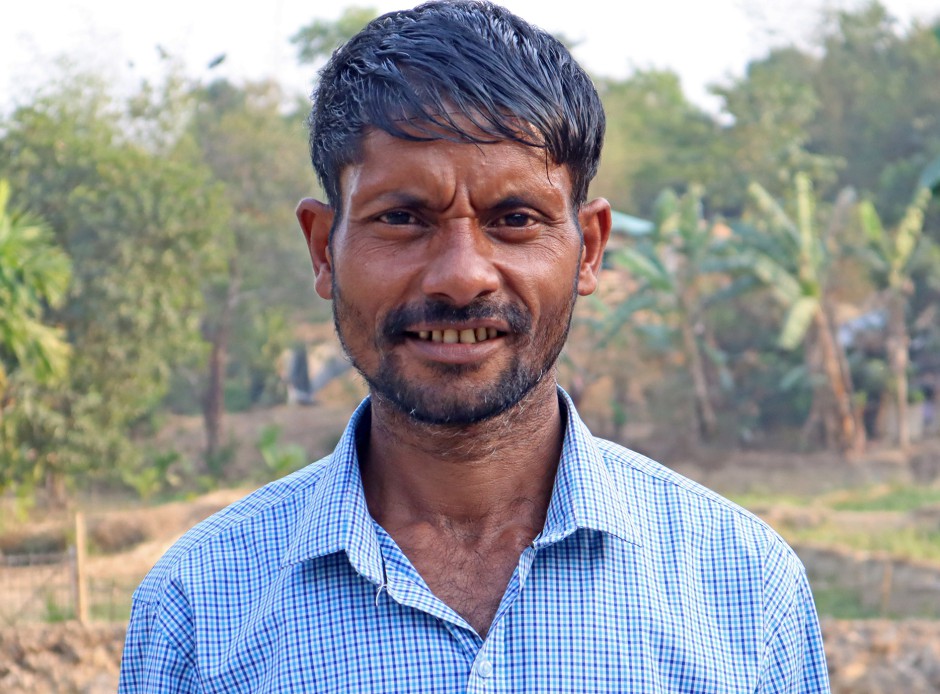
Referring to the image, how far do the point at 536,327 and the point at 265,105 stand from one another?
89.8 ft

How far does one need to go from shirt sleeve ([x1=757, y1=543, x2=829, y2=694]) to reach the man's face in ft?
1.63

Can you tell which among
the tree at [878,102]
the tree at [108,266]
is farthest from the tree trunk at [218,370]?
the tree at [878,102]

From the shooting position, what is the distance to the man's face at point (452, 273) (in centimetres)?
174

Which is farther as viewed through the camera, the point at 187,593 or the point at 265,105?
the point at 265,105

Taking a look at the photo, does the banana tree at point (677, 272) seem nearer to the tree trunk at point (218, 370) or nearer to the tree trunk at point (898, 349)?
the tree trunk at point (898, 349)

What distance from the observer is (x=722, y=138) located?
27859mm

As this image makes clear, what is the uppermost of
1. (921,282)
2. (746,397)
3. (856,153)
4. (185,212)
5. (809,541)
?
(856,153)

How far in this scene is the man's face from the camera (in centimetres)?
174

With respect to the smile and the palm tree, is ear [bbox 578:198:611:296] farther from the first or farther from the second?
the palm tree

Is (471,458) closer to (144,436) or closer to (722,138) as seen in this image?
(144,436)

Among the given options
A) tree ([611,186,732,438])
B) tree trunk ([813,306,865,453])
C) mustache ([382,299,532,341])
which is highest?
tree ([611,186,732,438])

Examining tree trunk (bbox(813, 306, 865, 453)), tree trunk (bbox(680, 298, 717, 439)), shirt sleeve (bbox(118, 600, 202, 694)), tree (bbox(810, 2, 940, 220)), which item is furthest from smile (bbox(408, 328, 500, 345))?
tree (bbox(810, 2, 940, 220))

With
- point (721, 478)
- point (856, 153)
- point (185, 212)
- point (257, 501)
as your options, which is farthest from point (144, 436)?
point (257, 501)

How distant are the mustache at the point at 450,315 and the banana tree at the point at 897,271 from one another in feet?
65.8
